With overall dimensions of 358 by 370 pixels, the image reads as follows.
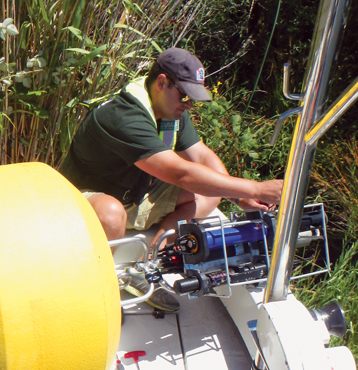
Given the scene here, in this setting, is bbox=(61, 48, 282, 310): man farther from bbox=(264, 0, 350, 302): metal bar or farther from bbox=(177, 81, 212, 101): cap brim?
Result: bbox=(264, 0, 350, 302): metal bar

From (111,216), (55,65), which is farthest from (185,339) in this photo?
(55,65)

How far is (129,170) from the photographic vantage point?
245 centimetres

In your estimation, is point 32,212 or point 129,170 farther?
point 129,170

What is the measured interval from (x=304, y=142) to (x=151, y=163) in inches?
37.3

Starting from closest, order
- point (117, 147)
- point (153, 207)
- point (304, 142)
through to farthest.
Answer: point (304, 142) < point (117, 147) < point (153, 207)

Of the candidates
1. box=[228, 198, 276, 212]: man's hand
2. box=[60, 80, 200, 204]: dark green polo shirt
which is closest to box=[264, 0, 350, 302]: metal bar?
box=[228, 198, 276, 212]: man's hand

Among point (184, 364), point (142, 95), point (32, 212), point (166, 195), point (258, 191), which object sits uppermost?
point (142, 95)

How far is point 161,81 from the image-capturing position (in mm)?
2359

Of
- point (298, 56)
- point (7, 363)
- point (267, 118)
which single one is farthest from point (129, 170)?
point (298, 56)

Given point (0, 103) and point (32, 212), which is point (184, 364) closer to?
point (32, 212)

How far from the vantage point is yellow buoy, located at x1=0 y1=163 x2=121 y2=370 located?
1.13 m

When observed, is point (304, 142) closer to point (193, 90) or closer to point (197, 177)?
point (197, 177)

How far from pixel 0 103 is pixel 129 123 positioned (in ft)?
2.04

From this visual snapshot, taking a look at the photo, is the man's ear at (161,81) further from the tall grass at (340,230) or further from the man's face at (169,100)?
the tall grass at (340,230)
